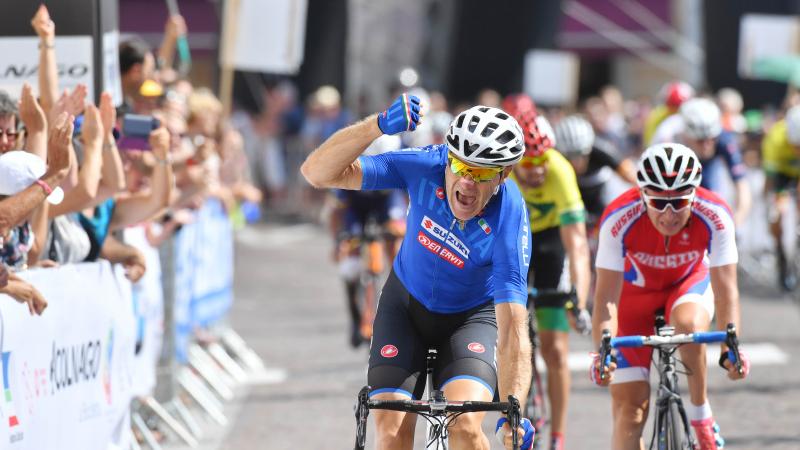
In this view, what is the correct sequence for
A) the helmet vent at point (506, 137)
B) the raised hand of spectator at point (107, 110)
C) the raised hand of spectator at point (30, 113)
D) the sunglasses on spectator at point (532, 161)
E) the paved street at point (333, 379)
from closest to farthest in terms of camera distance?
the helmet vent at point (506, 137)
the raised hand of spectator at point (30, 113)
the raised hand of spectator at point (107, 110)
the sunglasses on spectator at point (532, 161)
the paved street at point (333, 379)

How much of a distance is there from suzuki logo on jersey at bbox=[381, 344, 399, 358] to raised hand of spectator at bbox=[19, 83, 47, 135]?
1979 mm

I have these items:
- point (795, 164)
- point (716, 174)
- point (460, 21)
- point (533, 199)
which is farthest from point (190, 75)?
point (533, 199)

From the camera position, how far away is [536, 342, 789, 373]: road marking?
42.6 ft

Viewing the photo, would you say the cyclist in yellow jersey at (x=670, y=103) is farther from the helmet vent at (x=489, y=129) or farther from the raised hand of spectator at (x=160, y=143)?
the helmet vent at (x=489, y=129)

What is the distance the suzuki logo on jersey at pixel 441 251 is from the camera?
643 centimetres

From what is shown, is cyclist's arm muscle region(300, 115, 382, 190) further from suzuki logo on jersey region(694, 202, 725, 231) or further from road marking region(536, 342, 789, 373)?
road marking region(536, 342, 789, 373)

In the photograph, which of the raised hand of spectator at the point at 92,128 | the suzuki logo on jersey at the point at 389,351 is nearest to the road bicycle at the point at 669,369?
the suzuki logo on jersey at the point at 389,351

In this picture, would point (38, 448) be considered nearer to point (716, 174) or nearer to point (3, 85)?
point (3, 85)

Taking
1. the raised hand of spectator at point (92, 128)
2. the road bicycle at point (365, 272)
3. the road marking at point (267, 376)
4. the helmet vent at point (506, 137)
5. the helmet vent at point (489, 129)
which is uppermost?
the helmet vent at point (489, 129)

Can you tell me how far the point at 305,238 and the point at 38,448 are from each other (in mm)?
18796

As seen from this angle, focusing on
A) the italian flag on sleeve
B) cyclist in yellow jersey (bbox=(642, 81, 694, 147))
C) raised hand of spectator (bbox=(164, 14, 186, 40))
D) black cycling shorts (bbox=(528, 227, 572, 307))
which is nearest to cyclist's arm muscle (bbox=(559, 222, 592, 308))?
black cycling shorts (bbox=(528, 227, 572, 307))

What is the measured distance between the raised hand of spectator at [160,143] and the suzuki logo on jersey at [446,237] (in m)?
2.34

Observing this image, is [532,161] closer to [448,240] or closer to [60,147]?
[448,240]

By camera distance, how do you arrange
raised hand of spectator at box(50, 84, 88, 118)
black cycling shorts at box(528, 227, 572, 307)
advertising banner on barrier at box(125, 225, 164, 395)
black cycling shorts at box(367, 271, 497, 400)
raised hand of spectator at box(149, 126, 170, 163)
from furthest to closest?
1. black cycling shorts at box(528, 227, 572, 307)
2. advertising banner on barrier at box(125, 225, 164, 395)
3. raised hand of spectator at box(149, 126, 170, 163)
4. raised hand of spectator at box(50, 84, 88, 118)
5. black cycling shorts at box(367, 271, 497, 400)
